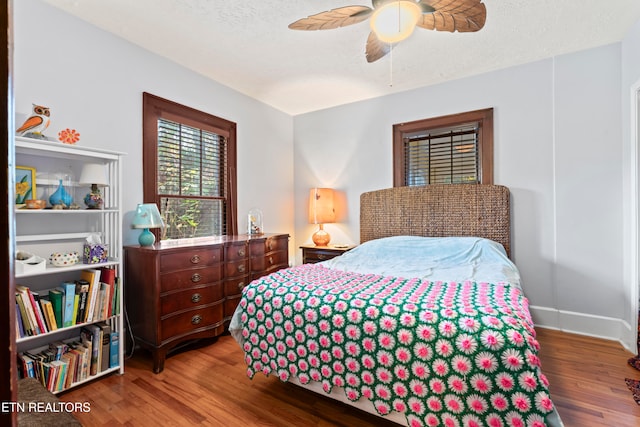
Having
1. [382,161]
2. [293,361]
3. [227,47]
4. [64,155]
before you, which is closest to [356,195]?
[382,161]

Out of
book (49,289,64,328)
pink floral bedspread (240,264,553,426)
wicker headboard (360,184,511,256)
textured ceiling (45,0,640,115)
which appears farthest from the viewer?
wicker headboard (360,184,511,256)

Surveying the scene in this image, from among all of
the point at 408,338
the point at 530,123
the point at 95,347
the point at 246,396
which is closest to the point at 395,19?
the point at 408,338

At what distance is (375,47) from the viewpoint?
2.33 metres

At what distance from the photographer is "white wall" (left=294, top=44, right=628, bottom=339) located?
2.77 meters

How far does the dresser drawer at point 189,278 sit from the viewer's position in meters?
2.33

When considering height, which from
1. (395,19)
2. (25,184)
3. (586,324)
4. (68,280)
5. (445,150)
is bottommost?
(586,324)

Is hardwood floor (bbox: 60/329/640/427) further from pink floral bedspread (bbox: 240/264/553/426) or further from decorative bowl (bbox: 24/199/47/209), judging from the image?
decorative bowl (bbox: 24/199/47/209)

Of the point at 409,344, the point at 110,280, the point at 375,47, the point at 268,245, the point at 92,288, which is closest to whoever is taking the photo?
the point at 409,344

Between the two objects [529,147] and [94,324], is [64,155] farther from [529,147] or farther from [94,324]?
[529,147]

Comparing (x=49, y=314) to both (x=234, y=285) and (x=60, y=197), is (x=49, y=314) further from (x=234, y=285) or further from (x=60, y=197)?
(x=234, y=285)

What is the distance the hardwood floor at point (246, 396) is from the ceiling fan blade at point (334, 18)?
2.42 metres

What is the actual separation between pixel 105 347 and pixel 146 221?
3.15ft

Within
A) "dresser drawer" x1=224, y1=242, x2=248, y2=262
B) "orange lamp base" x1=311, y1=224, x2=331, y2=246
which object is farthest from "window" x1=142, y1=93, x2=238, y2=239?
"orange lamp base" x1=311, y1=224, x2=331, y2=246

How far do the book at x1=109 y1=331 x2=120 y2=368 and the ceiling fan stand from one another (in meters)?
2.51
